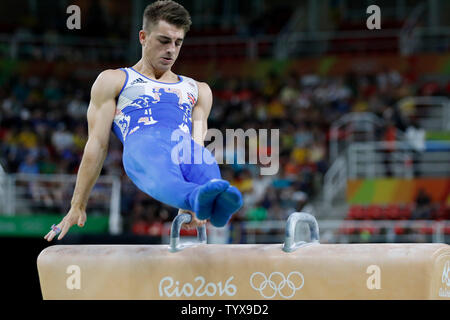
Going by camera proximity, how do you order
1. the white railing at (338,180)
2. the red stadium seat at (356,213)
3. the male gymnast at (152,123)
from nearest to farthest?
the male gymnast at (152,123)
the red stadium seat at (356,213)
the white railing at (338,180)

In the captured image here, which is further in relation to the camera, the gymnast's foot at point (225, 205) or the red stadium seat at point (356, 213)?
the red stadium seat at point (356, 213)

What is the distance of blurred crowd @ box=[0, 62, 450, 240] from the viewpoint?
12.7 m

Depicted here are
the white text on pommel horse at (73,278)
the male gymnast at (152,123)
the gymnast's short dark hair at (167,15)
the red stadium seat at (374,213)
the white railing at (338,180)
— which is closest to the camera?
the male gymnast at (152,123)

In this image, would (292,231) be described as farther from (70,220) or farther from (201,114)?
(70,220)

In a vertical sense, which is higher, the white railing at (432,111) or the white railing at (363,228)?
the white railing at (432,111)

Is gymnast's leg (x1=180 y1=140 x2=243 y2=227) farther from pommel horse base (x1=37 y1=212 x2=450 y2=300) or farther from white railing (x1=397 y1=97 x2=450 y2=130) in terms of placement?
white railing (x1=397 y1=97 x2=450 y2=130)

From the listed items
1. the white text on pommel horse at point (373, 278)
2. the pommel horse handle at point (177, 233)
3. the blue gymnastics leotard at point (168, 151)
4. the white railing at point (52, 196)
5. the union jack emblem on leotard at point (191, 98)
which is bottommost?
the white railing at point (52, 196)

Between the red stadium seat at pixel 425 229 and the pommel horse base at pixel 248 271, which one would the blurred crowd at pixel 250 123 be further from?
the pommel horse base at pixel 248 271

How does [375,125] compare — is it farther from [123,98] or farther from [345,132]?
[123,98]

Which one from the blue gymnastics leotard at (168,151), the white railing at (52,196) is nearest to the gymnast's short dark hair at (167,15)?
the blue gymnastics leotard at (168,151)

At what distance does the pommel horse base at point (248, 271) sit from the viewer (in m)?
3.98

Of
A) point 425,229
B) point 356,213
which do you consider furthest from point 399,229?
point 356,213

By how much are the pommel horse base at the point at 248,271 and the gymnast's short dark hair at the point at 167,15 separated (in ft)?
4.13

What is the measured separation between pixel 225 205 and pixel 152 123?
3.23ft
